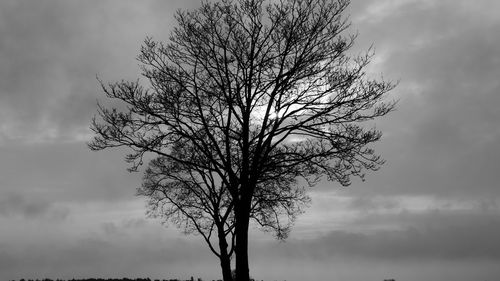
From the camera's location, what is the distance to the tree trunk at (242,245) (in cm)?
2006

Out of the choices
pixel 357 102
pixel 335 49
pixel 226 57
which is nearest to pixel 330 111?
pixel 357 102

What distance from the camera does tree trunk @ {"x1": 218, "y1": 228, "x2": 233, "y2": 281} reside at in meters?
28.1

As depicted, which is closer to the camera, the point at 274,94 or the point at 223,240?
the point at 274,94

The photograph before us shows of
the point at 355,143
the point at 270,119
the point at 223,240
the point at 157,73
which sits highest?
the point at 157,73

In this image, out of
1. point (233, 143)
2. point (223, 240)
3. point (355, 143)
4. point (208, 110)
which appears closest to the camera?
point (355, 143)

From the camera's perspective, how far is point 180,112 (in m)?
21.4

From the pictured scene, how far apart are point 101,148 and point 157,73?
3782 mm

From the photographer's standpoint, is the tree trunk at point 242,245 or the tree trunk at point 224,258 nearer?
the tree trunk at point 242,245

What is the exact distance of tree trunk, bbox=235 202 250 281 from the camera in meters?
20.1

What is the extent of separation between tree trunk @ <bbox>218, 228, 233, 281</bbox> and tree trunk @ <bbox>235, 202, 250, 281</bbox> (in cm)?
818

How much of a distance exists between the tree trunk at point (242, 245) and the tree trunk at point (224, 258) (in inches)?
322

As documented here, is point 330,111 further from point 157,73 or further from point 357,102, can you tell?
point 157,73

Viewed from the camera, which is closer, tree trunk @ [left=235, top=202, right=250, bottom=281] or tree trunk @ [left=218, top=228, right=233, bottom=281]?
tree trunk @ [left=235, top=202, right=250, bottom=281]

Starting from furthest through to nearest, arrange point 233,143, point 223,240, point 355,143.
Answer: point 223,240, point 233,143, point 355,143
